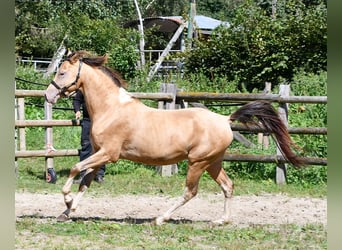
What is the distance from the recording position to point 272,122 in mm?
5309

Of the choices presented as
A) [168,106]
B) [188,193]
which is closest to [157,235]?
[188,193]

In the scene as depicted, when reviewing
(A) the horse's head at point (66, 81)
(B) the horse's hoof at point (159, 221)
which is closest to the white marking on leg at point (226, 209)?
(B) the horse's hoof at point (159, 221)

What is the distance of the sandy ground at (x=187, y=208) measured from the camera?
570 cm

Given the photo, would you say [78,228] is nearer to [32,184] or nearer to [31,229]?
[31,229]

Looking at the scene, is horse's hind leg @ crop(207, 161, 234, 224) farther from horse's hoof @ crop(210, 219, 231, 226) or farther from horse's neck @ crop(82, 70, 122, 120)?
horse's neck @ crop(82, 70, 122, 120)

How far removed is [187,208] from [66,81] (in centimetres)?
215

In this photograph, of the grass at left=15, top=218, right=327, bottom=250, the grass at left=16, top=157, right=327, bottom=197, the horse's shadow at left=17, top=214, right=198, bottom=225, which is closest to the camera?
the grass at left=15, top=218, right=327, bottom=250

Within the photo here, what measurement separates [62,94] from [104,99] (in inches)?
18.2

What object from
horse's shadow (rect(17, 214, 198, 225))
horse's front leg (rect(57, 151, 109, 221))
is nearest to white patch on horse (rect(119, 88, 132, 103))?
horse's front leg (rect(57, 151, 109, 221))

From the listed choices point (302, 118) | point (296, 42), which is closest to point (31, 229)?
point (302, 118)

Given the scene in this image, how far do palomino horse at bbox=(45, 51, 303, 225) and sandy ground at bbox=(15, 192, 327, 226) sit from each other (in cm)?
52

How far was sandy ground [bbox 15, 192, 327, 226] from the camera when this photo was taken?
5.70 metres

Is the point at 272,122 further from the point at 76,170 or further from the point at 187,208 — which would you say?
the point at 76,170

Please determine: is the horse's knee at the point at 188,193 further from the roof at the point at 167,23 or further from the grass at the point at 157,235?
the roof at the point at 167,23
